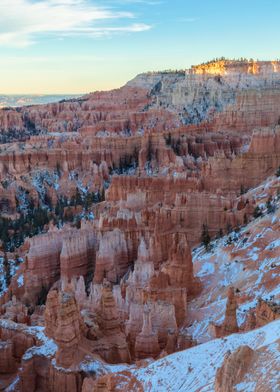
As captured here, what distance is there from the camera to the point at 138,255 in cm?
2728

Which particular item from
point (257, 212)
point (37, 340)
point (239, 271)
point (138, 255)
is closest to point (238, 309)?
point (239, 271)

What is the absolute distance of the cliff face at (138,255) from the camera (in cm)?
1506

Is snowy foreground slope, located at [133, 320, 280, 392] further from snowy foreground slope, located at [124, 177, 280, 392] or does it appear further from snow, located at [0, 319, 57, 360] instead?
snow, located at [0, 319, 57, 360]

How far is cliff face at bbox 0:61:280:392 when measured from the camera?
49.4ft

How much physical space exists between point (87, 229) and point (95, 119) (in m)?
73.7

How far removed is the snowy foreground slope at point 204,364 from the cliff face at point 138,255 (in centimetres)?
7

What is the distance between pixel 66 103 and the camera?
4481 inches

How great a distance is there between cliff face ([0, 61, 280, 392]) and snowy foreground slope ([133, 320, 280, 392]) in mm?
74

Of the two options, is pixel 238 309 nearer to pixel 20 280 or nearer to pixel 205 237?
pixel 205 237

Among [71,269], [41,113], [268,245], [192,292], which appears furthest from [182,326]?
[41,113]

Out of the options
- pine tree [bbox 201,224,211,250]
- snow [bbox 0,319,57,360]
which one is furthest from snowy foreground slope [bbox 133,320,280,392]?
pine tree [bbox 201,224,211,250]

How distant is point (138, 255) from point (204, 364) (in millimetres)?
15697

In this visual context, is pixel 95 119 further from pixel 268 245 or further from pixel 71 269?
pixel 268 245

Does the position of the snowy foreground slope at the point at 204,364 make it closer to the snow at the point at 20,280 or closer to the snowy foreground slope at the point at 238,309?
the snowy foreground slope at the point at 238,309
